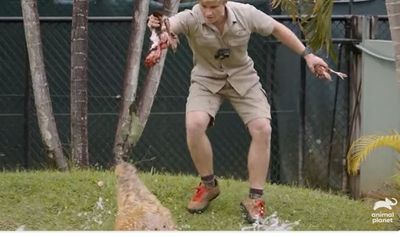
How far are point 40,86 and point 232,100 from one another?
7.65ft

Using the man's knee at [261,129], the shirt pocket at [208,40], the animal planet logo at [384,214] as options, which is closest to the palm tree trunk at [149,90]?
the shirt pocket at [208,40]

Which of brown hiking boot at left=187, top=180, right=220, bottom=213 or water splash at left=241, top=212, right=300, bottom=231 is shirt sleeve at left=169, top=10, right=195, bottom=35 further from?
water splash at left=241, top=212, right=300, bottom=231

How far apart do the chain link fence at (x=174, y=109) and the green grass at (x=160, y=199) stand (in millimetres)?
1326

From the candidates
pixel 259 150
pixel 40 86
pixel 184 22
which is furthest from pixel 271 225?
pixel 40 86

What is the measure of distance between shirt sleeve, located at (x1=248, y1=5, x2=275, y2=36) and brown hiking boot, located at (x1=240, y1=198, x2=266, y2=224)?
1065 mm

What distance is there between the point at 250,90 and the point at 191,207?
85 centimetres

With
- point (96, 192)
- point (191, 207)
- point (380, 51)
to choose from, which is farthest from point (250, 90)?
point (380, 51)

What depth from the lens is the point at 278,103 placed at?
8.30 metres

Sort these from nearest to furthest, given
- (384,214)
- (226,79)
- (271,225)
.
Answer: (271,225)
(226,79)
(384,214)

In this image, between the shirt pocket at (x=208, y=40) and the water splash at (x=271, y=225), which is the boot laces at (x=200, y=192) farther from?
the shirt pocket at (x=208, y=40)

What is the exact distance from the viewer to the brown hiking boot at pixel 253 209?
562cm

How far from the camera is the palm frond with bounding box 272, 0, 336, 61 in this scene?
6.23 m

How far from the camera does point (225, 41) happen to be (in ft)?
18.4

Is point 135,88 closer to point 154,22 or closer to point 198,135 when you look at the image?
point 198,135
